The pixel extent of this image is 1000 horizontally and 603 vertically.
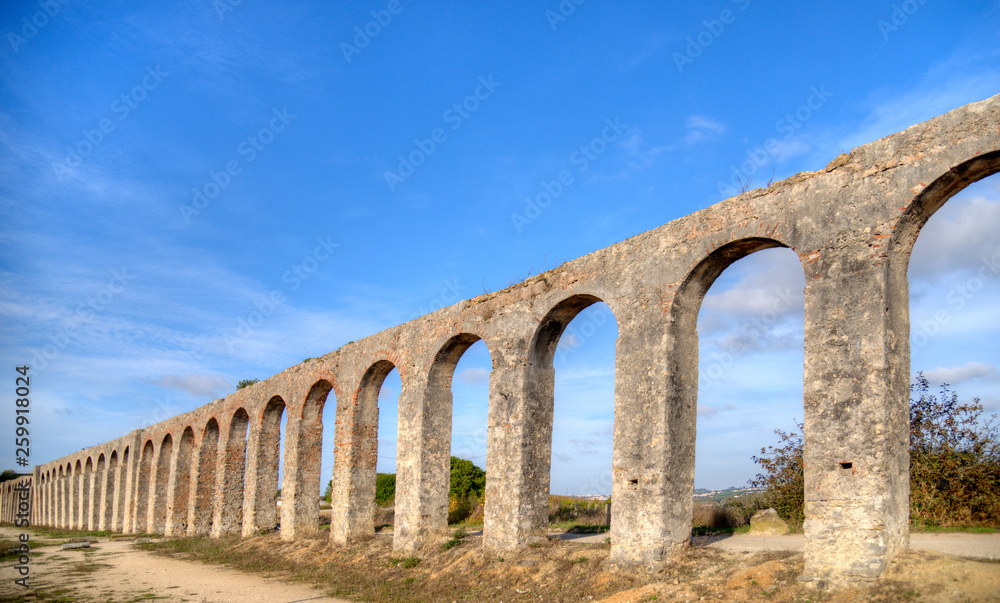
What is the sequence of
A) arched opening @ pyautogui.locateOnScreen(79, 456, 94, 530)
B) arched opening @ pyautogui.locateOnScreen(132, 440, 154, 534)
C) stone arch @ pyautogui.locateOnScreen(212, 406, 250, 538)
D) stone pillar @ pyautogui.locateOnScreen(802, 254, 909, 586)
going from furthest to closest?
arched opening @ pyautogui.locateOnScreen(79, 456, 94, 530) < arched opening @ pyautogui.locateOnScreen(132, 440, 154, 534) < stone arch @ pyautogui.locateOnScreen(212, 406, 250, 538) < stone pillar @ pyautogui.locateOnScreen(802, 254, 909, 586)

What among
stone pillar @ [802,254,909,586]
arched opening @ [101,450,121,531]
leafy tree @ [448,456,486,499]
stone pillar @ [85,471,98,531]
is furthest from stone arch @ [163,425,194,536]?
stone pillar @ [802,254,909,586]

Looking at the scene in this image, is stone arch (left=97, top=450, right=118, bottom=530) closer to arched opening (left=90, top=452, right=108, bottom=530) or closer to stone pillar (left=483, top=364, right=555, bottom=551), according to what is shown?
arched opening (left=90, top=452, right=108, bottom=530)

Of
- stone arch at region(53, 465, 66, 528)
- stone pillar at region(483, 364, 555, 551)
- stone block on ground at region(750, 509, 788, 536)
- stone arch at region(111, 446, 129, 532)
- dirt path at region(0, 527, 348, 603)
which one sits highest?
stone pillar at region(483, 364, 555, 551)

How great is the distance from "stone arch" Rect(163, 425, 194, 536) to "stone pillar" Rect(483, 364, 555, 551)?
1685 cm

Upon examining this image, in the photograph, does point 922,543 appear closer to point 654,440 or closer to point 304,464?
point 654,440

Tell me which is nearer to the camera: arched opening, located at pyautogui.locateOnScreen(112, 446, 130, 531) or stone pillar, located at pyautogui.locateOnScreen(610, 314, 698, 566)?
stone pillar, located at pyautogui.locateOnScreen(610, 314, 698, 566)

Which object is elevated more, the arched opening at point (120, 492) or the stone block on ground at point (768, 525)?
the stone block on ground at point (768, 525)

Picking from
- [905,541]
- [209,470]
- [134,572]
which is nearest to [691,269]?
[905,541]

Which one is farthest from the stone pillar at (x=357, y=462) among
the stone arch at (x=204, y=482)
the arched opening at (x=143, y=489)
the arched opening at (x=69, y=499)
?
the arched opening at (x=69, y=499)

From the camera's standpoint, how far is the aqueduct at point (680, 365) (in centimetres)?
655

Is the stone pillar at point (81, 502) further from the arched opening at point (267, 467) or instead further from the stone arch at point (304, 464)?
the stone arch at point (304, 464)

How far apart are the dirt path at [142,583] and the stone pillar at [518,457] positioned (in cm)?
261

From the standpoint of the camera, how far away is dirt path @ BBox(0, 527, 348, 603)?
10.2 metres

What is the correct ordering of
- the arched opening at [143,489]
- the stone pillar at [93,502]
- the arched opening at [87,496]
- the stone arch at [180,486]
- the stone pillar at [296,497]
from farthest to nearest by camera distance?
1. the arched opening at [87,496]
2. the stone pillar at [93,502]
3. the arched opening at [143,489]
4. the stone arch at [180,486]
5. the stone pillar at [296,497]
